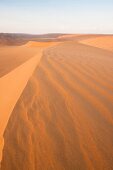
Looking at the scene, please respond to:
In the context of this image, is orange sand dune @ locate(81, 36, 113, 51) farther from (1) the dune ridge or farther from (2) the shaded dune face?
(2) the shaded dune face

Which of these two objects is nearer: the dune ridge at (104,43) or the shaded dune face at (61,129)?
the shaded dune face at (61,129)

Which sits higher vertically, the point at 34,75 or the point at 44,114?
the point at 44,114

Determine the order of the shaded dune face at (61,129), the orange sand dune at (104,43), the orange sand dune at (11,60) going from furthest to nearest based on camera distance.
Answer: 1. the orange sand dune at (104,43)
2. the orange sand dune at (11,60)
3. the shaded dune face at (61,129)

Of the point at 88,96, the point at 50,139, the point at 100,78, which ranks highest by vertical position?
the point at 50,139

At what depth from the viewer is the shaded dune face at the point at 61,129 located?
212cm

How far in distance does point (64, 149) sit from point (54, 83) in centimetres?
234

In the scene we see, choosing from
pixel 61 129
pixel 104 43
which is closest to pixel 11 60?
pixel 61 129

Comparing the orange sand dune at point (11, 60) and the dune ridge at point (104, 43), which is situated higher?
the orange sand dune at point (11, 60)

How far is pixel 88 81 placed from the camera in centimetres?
471

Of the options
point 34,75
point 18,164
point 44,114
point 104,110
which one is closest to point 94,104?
point 104,110

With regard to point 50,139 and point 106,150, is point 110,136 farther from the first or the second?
point 50,139

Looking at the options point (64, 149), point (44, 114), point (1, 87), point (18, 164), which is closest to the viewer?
point (18, 164)

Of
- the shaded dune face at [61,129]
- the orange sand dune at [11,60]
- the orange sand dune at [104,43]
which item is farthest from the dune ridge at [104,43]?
the shaded dune face at [61,129]

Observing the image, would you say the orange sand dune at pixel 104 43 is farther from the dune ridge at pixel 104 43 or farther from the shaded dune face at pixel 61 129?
the shaded dune face at pixel 61 129
